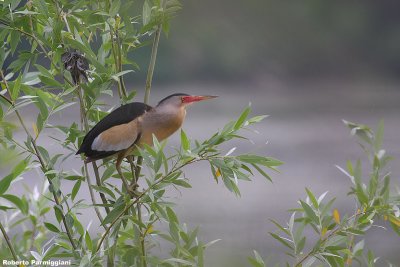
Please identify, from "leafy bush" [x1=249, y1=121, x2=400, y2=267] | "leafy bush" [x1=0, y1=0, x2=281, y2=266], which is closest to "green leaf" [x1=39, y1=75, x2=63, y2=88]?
"leafy bush" [x1=0, y1=0, x2=281, y2=266]

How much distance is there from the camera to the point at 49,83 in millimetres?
664

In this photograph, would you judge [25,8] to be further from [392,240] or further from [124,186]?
[392,240]

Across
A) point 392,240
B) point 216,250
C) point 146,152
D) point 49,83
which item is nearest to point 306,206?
point 146,152

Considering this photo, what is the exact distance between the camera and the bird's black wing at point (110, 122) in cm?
62

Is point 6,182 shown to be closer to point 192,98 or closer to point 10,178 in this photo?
point 10,178

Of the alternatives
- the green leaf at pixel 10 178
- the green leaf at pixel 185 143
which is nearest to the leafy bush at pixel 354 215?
the green leaf at pixel 185 143

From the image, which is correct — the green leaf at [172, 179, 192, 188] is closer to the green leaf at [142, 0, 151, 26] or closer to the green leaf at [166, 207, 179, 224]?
the green leaf at [166, 207, 179, 224]

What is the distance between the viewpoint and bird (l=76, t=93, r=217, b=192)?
2.02 feet

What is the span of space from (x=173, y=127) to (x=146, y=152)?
39 millimetres

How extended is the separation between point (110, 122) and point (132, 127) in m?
0.02

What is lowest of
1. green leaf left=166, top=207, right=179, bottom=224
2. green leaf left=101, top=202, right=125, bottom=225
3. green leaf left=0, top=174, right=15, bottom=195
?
green leaf left=166, top=207, right=179, bottom=224

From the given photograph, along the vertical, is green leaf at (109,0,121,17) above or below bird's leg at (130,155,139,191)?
above

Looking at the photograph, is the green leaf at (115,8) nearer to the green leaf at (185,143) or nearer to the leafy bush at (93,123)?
the leafy bush at (93,123)

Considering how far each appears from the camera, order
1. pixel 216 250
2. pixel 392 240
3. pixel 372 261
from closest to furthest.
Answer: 1. pixel 372 261
2. pixel 216 250
3. pixel 392 240
